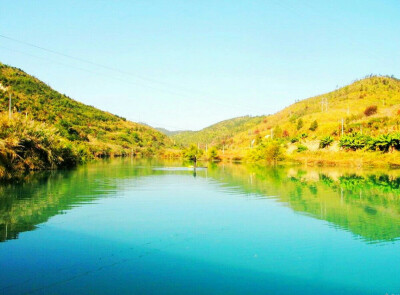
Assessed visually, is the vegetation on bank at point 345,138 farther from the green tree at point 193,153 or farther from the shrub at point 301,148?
the green tree at point 193,153

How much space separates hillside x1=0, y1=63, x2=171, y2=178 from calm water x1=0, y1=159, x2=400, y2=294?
11.0 metres

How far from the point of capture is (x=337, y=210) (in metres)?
12.7

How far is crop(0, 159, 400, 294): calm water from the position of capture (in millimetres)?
5902

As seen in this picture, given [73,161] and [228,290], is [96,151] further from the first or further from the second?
[228,290]

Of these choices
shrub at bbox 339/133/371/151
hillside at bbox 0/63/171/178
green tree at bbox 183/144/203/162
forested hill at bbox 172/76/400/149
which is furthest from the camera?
green tree at bbox 183/144/203/162

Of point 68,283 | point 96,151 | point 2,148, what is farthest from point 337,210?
point 96,151

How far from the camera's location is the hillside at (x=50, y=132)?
76.0ft

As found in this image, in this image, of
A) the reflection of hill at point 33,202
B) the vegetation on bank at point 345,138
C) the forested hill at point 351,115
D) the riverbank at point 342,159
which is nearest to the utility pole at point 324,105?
the forested hill at point 351,115

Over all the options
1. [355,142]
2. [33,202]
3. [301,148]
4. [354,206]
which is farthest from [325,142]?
[33,202]

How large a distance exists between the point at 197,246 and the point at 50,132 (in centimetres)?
2433

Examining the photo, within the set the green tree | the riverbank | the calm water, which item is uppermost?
the green tree

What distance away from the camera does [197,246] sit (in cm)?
808

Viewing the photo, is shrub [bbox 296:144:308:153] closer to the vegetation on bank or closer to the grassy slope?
the vegetation on bank

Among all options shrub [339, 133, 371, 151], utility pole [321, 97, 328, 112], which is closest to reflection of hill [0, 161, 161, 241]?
shrub [339, 133, 371, 151]
